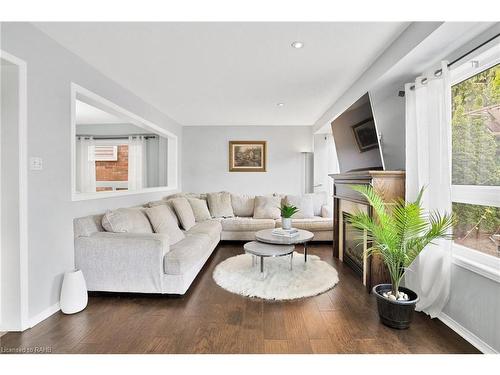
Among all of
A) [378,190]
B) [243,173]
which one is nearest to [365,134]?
[378,190]

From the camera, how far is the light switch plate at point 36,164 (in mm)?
2089

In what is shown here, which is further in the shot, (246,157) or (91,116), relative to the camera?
(246,157)

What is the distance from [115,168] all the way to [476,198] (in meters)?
6.32

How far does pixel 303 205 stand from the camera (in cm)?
509

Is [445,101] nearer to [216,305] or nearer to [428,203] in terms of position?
[428,203]

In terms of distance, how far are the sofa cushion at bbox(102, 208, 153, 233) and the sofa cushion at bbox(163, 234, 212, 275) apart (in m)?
0.44

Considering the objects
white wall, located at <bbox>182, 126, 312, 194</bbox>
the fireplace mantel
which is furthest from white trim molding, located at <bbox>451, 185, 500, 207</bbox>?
white wall, located at <bbox>182, 126, 312, 194</bbox>

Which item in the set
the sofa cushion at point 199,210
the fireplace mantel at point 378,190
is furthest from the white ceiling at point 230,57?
the sofa cushion at point 199,210

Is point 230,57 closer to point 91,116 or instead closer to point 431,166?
point 431,166

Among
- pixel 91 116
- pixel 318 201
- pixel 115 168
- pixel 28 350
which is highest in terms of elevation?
pixel 91 116

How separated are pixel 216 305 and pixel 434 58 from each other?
2883mm

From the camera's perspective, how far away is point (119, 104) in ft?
11.1

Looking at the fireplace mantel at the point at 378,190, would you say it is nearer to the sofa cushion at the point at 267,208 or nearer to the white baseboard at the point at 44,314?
the sofa cushion at the point at 267,208
